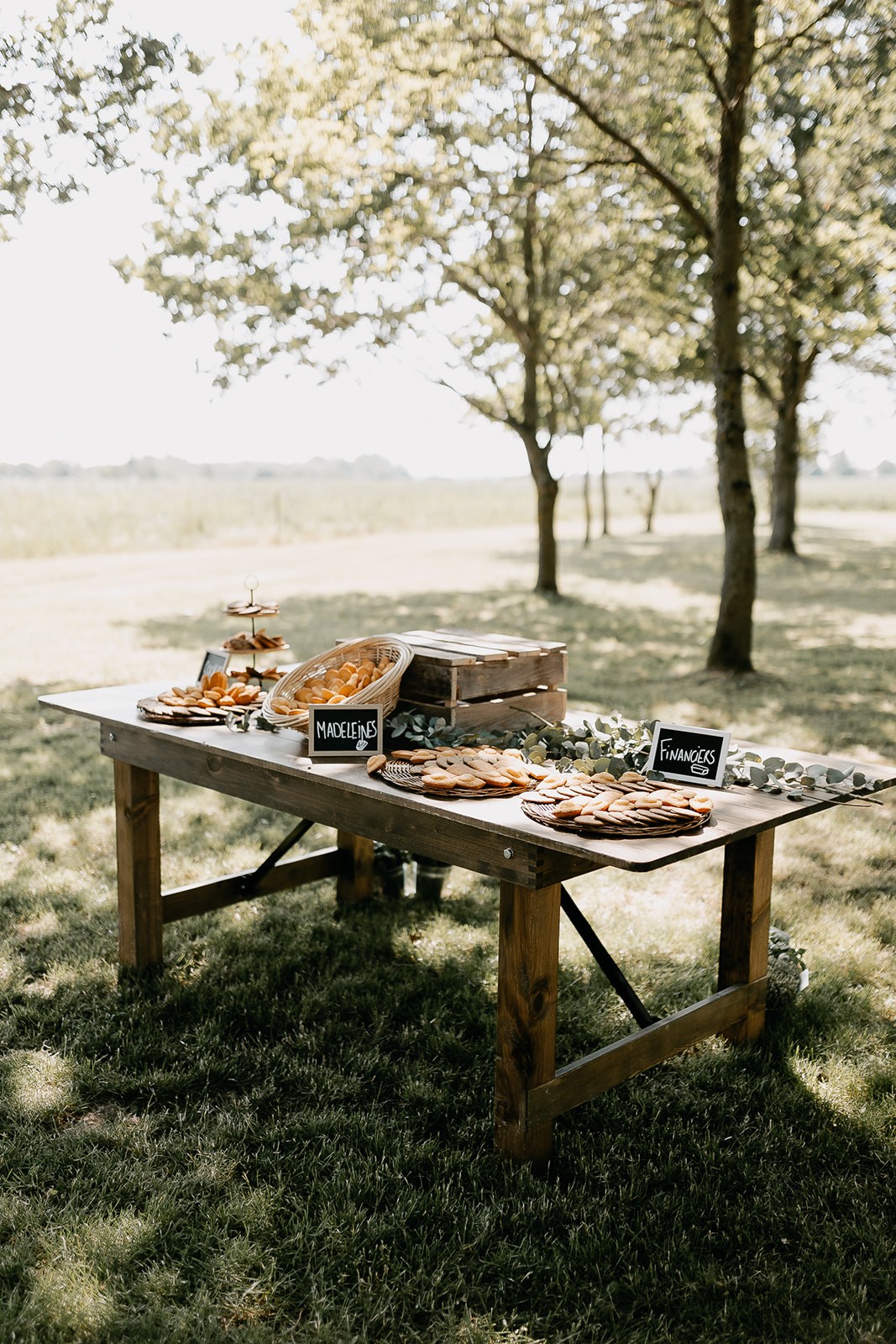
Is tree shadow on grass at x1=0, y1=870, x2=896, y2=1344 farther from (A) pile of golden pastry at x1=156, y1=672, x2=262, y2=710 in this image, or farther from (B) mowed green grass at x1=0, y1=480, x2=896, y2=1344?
(A) pile of golden pastry at x1=156, y1=672, x2=262, y2=710

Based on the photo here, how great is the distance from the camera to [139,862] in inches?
133

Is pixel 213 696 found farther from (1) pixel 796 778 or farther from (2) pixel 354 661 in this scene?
(1) pixel 796 778

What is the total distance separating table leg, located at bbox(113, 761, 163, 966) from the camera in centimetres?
334

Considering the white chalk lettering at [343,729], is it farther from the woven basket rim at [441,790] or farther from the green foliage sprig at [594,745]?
the green foliage sprig at [594,745]

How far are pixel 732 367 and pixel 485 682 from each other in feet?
18.5

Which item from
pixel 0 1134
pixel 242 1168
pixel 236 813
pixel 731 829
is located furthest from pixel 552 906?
pixel 236 813

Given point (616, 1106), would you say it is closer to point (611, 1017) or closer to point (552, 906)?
point (611, 1017)

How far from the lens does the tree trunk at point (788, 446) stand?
1605 cm

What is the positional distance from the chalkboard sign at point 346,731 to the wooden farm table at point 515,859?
0.06m

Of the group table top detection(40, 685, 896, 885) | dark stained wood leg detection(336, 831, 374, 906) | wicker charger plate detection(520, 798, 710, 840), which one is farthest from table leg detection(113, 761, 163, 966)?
wicker charger plate detection(520, 798, 710, 840)

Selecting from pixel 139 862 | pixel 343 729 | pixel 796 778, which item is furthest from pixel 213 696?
pixel 796 778

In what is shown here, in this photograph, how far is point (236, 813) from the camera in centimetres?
512

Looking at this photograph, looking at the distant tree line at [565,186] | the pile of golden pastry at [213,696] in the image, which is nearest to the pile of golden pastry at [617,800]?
the pile of golden pastry at [213,696]

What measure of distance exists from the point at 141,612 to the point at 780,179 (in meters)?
8.13
